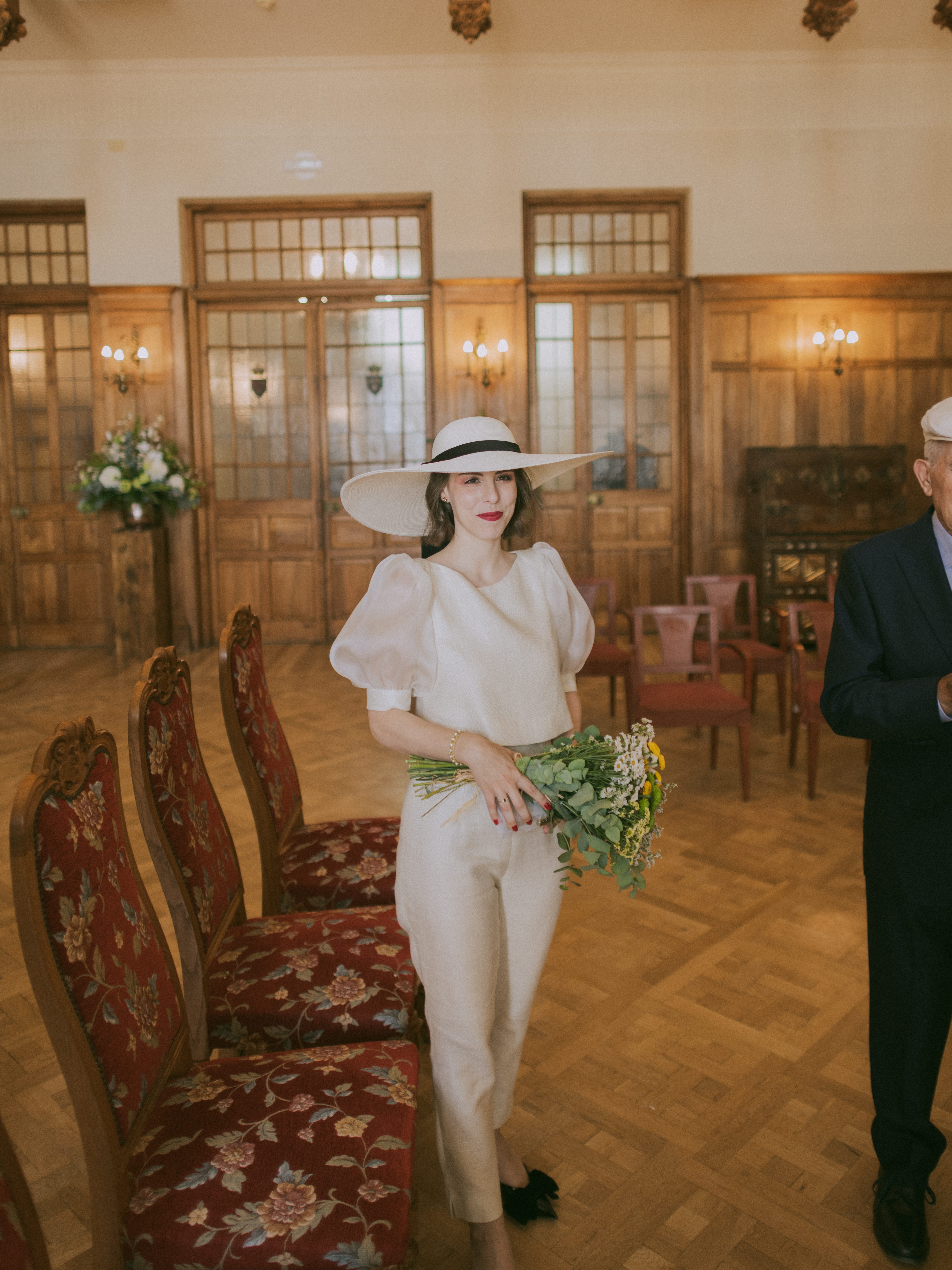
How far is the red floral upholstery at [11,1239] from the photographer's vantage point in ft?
3.37

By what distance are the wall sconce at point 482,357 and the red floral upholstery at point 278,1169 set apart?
23.2 ft

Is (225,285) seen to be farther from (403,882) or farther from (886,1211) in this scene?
(886,1211)

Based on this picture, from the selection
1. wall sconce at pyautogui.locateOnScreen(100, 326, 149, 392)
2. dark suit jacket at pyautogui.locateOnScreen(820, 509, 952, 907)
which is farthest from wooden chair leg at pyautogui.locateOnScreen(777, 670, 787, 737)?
wall sconce at pyautogui.locateOnScreen(100, 326, 149, 392)

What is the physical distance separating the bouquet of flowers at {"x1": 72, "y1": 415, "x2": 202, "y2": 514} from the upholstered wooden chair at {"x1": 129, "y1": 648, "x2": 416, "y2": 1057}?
584 centimetres

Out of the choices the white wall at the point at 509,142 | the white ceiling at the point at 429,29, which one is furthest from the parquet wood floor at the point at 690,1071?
the white ceiling at the point at 429,29

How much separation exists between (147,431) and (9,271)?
219cm

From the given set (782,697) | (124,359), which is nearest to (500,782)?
(782,697)

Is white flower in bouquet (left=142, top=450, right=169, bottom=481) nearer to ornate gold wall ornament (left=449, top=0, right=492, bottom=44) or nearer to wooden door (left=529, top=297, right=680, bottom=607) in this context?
wooden door (left=529, top=297, right=680, bottom=607)

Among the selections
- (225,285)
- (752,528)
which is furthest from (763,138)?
(225,285)

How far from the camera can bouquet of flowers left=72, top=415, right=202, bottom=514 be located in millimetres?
7430

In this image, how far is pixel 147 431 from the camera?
25.1ft

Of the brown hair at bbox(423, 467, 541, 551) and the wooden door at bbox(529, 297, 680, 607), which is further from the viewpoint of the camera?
the wooden door at bbox(529, 297, 680, 607)

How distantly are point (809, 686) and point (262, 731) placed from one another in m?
3.03

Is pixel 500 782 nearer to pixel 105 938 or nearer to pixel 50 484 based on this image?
pixel 105 938
